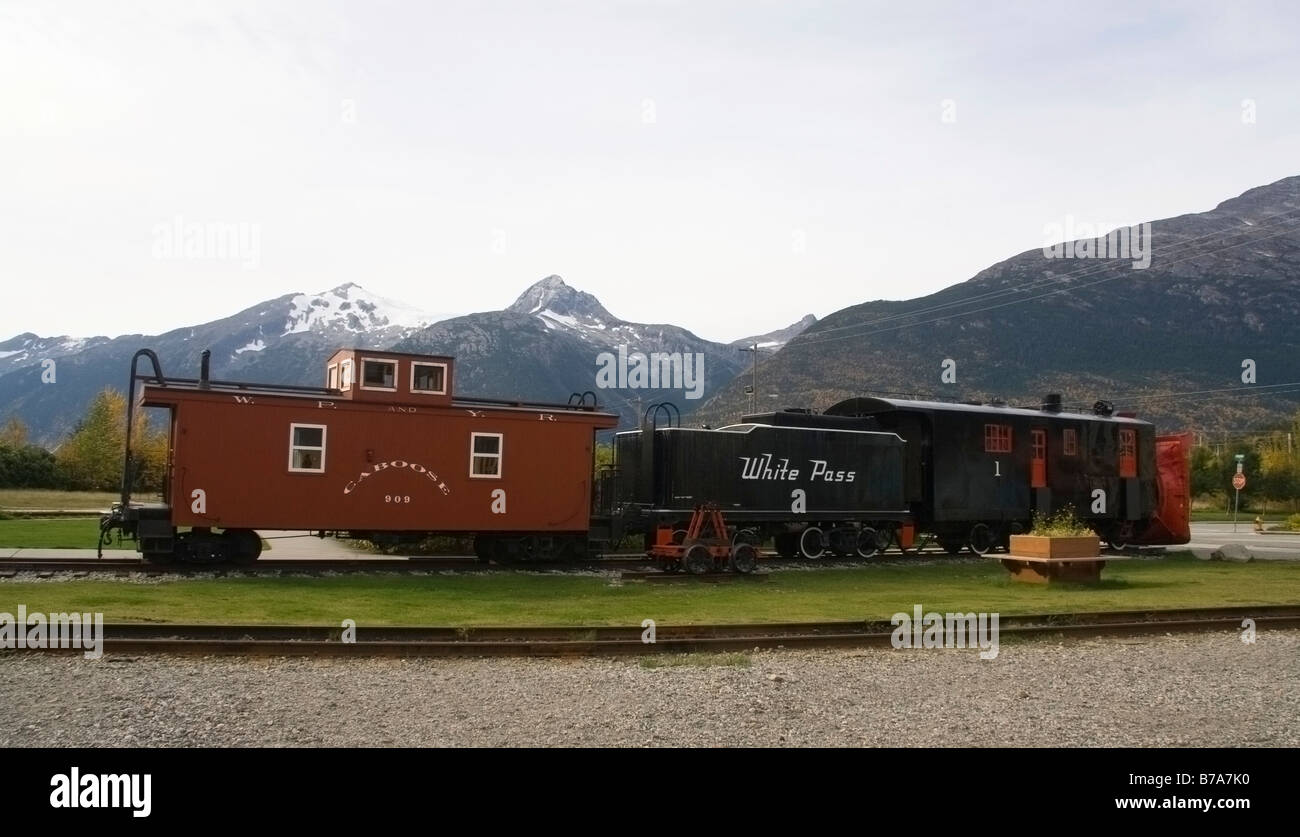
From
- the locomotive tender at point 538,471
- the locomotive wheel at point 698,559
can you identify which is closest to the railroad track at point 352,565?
the locomotive tender at point 538,471

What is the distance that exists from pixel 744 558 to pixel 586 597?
4860 millimetres

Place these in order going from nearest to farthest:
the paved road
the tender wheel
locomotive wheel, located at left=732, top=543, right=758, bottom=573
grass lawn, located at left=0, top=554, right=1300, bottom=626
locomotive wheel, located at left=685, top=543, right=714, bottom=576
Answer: grass lawn, located at left=0, top=554, right=1300, bottom=626 < the tender wheel < locomotive wheel, located at left=685, top=543, right=714, bottom=576 < locomotive wheel, located at left=732, top=543, right=758, bottom=573 < the paved road

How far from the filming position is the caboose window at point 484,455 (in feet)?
64.0

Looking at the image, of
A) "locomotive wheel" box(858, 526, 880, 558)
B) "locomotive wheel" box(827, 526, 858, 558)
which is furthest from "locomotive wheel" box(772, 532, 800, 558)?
"locomotive wheel" box(858, 526, 880, 558)

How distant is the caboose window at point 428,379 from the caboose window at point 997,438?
45.4 feet

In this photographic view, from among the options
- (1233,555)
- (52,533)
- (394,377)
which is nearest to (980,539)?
(1233,555)

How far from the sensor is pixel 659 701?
809 cm

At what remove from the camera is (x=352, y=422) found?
61.5 feet

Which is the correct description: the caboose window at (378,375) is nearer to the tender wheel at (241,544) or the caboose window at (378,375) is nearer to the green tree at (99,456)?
the tender wheel at (241,544)

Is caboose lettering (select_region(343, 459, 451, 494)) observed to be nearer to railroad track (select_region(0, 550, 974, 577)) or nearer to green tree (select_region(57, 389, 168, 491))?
railroad track (select_region(0, 550, 974, 577))

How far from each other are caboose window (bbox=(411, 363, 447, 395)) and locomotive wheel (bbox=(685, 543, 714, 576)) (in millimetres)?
5959

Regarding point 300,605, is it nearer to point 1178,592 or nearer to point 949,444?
point 1178,592

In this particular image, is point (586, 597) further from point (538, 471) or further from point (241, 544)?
point (241, 544)

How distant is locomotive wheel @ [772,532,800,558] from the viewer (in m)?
23.0
